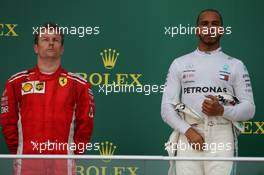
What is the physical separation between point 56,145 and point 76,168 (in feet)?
4.23

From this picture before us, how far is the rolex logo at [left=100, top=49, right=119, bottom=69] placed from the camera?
498 cm

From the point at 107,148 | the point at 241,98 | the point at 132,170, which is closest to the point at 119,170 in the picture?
the point at 132,170

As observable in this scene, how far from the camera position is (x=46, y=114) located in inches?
180

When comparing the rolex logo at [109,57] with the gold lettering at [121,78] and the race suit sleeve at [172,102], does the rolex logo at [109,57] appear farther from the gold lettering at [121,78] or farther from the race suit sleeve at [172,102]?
the race suit sleeve at [172,102]

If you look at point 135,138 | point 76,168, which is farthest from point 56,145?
point 76,168

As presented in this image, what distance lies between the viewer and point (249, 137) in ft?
16.2

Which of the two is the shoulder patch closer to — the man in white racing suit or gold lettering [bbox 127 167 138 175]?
the man in white racing suit

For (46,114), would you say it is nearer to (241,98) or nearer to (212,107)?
(212,107)

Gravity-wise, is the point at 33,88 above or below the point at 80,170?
above

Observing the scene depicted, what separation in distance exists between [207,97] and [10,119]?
49.0 inches

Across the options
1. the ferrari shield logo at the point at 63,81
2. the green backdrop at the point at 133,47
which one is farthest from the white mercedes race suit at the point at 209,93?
the ferrari shield logo at the point at 63,81

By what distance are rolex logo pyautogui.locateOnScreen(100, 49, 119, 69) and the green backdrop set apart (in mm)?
28

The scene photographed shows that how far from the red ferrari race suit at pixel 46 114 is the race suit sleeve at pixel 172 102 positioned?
500 millimetres

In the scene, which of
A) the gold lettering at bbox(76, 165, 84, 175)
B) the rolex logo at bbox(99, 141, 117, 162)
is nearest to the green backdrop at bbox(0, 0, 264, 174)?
the rolex logo at bbox(99, 141, 117, 162)
